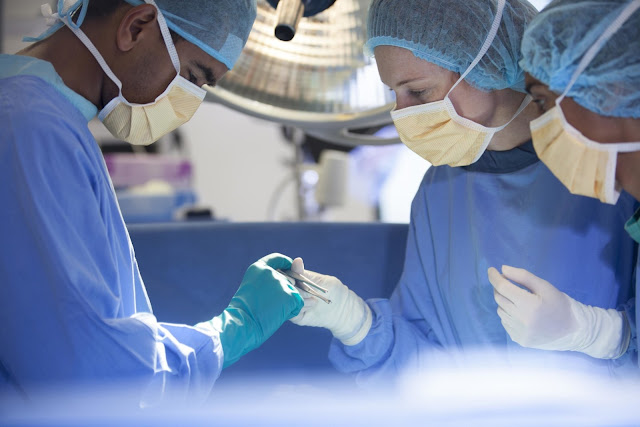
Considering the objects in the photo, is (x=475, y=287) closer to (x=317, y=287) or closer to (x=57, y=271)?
(x=317, y=287)

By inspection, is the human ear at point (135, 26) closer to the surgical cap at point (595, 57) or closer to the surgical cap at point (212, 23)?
the surgical cap at point (212, 23)

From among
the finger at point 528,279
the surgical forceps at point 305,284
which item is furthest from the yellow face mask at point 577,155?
the surgical forceps at point 305,284

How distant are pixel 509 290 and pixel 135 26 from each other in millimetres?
844

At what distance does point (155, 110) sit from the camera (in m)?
1.14

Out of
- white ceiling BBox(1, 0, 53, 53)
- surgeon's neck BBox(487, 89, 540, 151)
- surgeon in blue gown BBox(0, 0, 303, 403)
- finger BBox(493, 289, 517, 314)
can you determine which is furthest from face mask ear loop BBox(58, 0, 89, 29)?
white ceiling BBox(1, 0, 53, 53)

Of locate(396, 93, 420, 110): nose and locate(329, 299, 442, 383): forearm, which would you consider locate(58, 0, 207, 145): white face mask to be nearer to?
locate(396, 93, 420, 110): nose

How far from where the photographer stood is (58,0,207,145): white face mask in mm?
1099

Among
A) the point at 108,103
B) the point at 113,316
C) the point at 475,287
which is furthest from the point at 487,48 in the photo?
the point at 113,316

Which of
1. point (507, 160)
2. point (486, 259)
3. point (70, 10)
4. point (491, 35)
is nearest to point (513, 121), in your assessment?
point (507, 160)

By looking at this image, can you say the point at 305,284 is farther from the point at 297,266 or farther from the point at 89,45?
the point at 89,45

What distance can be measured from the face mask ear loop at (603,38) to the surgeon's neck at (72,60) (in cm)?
81

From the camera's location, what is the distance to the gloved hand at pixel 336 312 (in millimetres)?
1340

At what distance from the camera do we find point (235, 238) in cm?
190

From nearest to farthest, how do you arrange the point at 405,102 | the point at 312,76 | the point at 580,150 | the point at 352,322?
the point at 580,150
the point at 405,102
the point at 352,322
the point at 312,76
